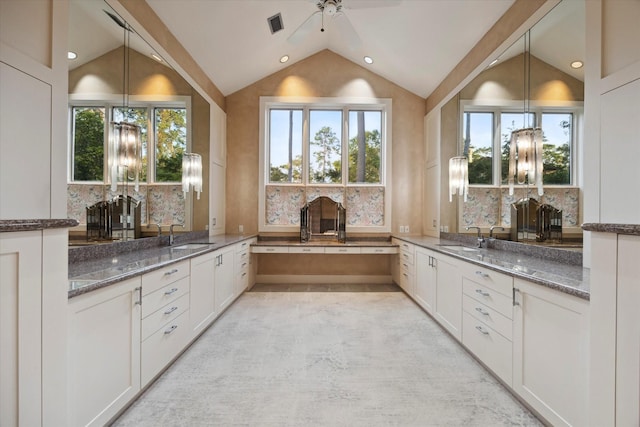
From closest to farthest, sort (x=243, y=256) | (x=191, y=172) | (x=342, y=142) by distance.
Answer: (x=191, y=172)
(x=243, y=256)
(x=342, y=142)

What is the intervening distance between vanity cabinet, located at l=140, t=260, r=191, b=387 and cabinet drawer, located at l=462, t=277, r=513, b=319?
2.39 metres

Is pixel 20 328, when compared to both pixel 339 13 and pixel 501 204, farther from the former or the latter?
pixel 501 204

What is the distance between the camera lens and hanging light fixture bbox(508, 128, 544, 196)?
8.19 feet

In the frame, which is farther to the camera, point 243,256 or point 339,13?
point 243,256

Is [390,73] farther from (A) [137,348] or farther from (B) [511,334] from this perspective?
(A) [137,348]

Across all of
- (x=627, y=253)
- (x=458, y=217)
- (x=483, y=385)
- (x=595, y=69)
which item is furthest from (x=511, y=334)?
(x=458, y=217)

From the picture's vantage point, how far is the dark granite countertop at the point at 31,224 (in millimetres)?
1089

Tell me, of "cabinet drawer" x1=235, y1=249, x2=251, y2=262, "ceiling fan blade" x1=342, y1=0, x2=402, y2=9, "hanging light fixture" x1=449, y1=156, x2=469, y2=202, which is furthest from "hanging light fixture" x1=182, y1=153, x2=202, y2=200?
"hanging light fixture" x1=449, y1=156, x2=469, y2=202

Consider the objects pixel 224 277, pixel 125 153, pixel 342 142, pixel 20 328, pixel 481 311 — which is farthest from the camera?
pixel 342 142

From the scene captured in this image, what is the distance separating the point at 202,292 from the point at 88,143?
158 cm

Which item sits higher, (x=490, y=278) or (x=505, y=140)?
(x=505, y=140)

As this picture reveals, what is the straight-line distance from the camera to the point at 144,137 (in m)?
2.83

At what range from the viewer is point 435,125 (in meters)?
4.75

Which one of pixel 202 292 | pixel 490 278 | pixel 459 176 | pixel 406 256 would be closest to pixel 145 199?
pixel 202 292
